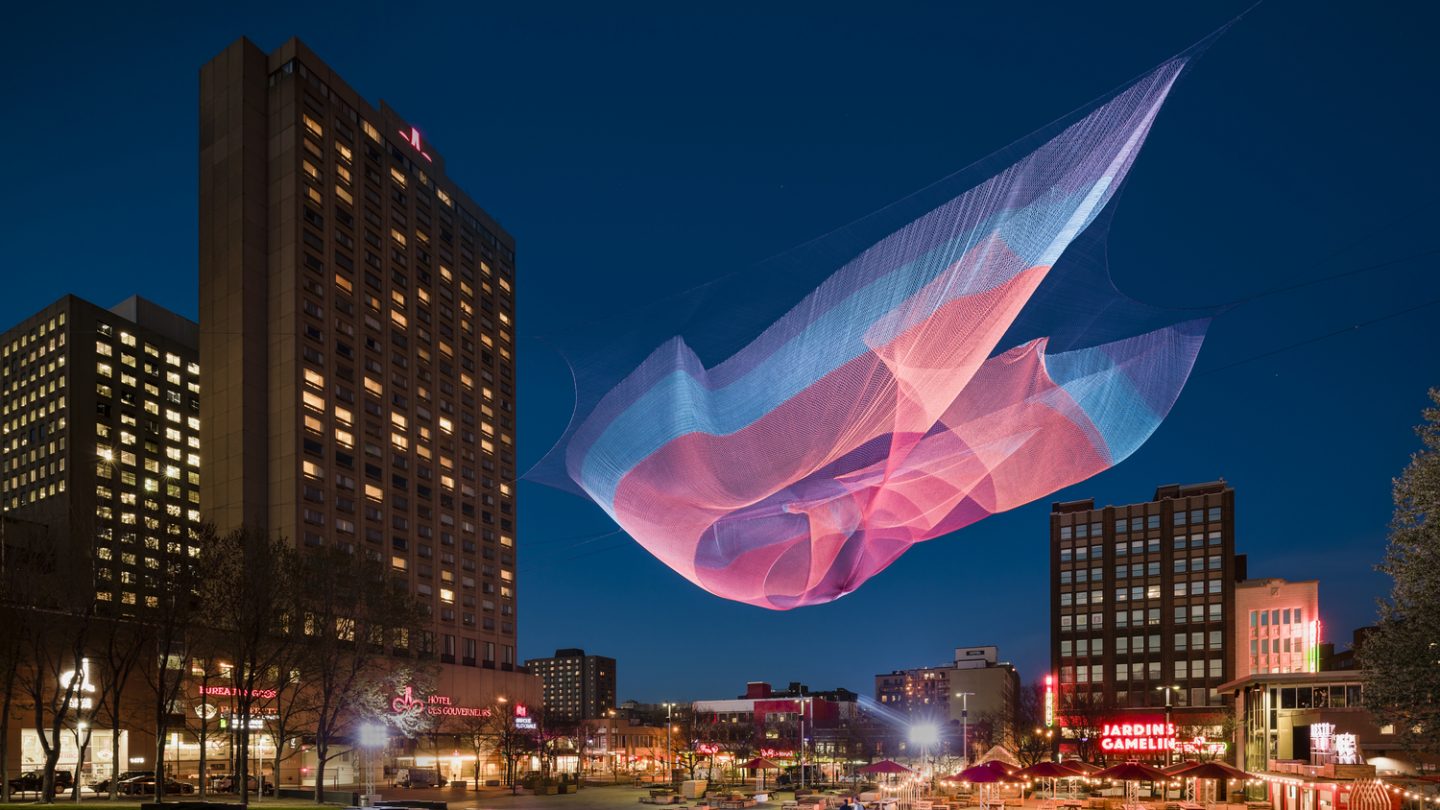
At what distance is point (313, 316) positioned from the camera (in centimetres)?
9562

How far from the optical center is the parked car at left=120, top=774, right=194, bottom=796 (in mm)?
52341

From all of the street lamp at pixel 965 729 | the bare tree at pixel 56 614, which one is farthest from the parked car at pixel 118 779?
the street lamp at pixel 965 729

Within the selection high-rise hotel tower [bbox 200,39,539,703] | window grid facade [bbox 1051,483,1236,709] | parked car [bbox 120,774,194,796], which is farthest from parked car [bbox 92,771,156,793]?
window grid facade [bbox 1051,483,1236,709]

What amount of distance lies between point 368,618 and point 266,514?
48.1m

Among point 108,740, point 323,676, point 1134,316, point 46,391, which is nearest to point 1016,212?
point 1134,316

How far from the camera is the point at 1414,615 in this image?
833 inches

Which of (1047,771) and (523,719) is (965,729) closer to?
(1047,771)

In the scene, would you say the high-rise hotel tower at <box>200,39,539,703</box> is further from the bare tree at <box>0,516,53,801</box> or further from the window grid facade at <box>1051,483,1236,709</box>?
the window grid facade at <box>1051,483,1236,709</box>

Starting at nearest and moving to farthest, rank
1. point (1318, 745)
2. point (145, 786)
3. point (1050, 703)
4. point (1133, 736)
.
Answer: point (1318, 745), point (145, 786), point (1133, 736), point (1050, 703)

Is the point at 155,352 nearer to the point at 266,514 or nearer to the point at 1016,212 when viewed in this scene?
the point at 266,514

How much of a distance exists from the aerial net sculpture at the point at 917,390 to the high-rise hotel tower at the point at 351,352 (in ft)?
221

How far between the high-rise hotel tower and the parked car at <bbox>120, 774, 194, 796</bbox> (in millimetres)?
30035

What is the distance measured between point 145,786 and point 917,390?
51.4 metres

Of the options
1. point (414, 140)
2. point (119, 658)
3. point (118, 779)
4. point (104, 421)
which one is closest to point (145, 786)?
point (118, 779)
